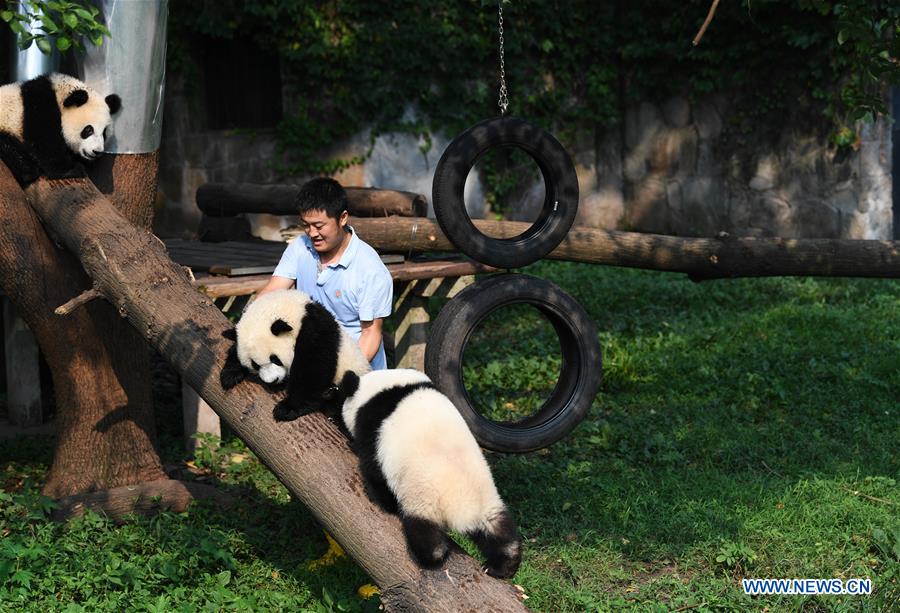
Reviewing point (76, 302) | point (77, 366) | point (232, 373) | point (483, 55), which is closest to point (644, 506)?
point (232, 373)

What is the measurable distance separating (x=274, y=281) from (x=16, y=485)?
2620mm

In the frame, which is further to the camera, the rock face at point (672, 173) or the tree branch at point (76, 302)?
the rock face at point (672, 173)

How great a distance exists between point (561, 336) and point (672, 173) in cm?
871

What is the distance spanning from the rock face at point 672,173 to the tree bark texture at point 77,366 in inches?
292

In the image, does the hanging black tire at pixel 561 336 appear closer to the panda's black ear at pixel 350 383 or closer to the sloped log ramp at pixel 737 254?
the panda's black ear at pixel 350 383

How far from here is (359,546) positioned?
11.3ft

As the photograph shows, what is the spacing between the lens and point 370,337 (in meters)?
4.24

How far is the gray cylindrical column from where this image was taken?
195 inches

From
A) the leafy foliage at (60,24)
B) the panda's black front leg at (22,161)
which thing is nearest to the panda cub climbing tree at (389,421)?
the leafy foliage at (60,24)

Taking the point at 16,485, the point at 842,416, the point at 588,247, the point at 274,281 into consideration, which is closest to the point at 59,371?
the point at 16,485

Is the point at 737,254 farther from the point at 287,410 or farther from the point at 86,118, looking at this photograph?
the point at 86,118

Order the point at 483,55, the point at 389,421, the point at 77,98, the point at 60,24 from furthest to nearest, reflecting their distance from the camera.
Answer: the point at 483,55 < the point at 77,98 < the point at 60,24 < the point at 389,421

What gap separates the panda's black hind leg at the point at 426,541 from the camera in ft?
10.8

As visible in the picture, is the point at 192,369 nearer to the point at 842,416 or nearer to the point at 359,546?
the point at 359,546
